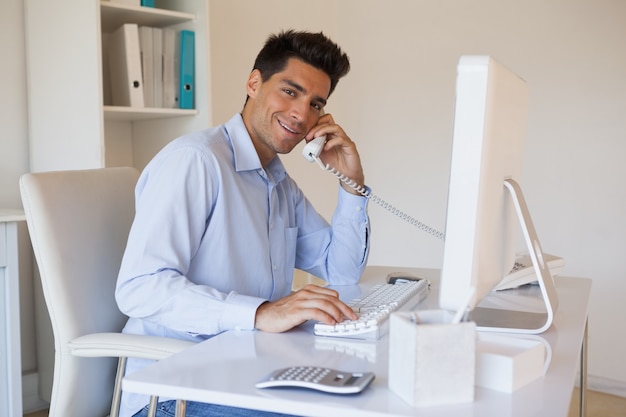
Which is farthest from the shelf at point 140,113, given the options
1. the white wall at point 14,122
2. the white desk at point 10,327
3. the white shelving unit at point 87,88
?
the white desk at point 10,327

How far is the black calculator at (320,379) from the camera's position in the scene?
93 cm

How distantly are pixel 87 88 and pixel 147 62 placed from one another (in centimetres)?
31

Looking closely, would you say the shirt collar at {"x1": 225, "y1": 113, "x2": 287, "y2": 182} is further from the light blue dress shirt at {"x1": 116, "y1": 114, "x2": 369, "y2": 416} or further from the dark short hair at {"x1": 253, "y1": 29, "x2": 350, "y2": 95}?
the dark short hair at {"x1": 253, "y1": 29, "x2": 350, "y2": 95}

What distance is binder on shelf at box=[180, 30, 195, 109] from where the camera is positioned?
282 cm

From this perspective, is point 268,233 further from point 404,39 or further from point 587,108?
point 404,39

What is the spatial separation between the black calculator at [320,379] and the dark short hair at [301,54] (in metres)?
1.03

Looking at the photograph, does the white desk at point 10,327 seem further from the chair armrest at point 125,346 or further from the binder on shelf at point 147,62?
the chair armrest at point 125,346

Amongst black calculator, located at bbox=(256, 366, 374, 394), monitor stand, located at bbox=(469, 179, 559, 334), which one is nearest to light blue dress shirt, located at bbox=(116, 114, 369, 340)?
black calculator, located at bbox=(256, 366, 374, 394)

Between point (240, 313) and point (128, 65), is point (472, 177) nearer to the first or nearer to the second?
point (240, 313)

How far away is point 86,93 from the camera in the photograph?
254cm

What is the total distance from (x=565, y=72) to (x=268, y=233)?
2187 millimetres

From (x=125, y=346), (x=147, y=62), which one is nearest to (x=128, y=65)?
(x=147, y=62)

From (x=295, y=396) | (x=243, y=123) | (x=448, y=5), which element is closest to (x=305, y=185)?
(x=448, y=5)

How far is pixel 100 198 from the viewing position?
1.65 metres
